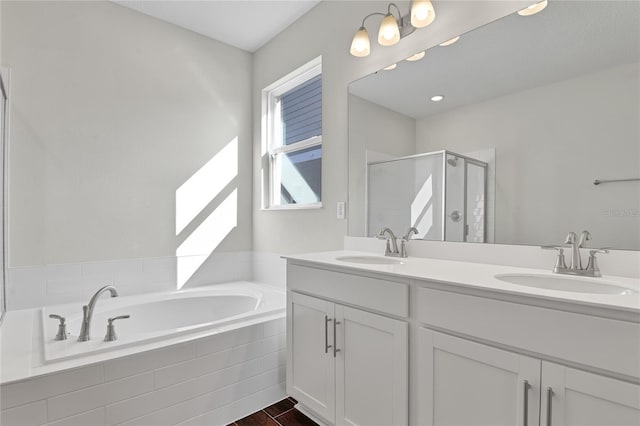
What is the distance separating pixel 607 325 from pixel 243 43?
312 cm

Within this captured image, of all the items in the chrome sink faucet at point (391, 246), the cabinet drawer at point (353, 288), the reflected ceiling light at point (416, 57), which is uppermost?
the reflected ceiling light at point (416, 57)

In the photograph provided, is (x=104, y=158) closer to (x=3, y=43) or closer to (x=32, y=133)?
(x=32, y=133)

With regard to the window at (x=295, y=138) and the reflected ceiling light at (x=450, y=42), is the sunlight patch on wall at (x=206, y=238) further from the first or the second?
the reflected ceiling light at (x=450, y=42)

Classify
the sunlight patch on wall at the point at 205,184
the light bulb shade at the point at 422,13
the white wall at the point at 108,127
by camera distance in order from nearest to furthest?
the light bulb shade at the point at 422,13 < the white wall at the point at 108,127 < the sunlight patch on wall at the point at 205,184

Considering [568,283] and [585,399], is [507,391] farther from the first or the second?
[568,283]

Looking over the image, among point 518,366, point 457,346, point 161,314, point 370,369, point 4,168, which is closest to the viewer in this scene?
point 518,366

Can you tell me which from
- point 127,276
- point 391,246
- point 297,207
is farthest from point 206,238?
point 391,246

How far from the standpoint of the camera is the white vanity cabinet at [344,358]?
123 cm

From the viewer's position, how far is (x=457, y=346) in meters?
1.05

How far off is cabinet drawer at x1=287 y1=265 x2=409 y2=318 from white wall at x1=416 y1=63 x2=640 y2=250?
0.58 m

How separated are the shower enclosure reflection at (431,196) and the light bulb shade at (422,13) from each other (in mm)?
664

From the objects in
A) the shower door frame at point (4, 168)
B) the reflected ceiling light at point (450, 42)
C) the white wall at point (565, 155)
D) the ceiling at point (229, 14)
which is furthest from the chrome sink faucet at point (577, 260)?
the shower door frame at point (4, 168)

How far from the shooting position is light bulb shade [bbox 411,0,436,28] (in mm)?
1569

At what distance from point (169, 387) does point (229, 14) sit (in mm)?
2573
